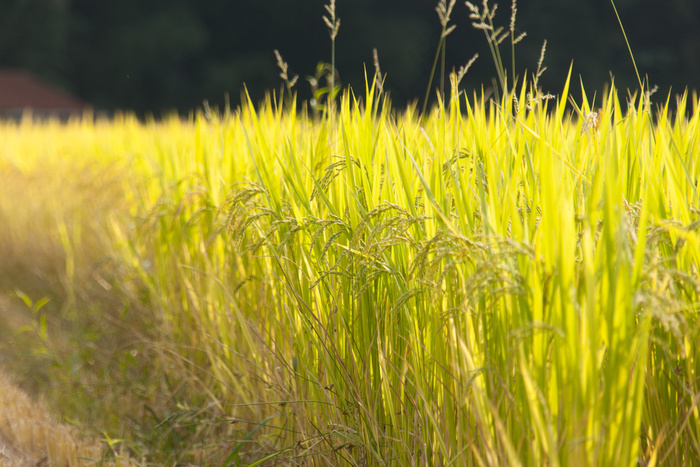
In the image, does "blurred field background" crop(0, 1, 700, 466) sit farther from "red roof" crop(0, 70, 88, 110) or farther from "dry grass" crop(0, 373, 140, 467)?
"red roof" crop(0, 70, 88, 110)

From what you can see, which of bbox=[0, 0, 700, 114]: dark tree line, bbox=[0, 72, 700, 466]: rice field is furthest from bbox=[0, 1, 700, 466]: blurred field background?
bbox=[0, 0, 700, 114]: dark tree line

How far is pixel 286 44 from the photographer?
1812 cm

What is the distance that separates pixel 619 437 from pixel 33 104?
28063mm

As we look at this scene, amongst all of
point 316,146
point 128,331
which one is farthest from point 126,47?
point 316,146

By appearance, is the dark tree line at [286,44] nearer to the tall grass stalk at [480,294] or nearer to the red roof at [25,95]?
the red roof at [25,95]

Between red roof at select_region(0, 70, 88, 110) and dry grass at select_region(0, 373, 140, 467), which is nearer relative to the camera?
dry grass at select_region(0, 373, 140, 467)

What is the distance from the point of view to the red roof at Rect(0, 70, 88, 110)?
24688 millimetres

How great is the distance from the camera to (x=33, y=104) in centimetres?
2495

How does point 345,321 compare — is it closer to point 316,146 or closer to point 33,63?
point 316,146

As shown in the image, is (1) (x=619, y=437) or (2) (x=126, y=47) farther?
(2) (x=126, y=47)

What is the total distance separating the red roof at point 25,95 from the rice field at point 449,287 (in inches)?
986

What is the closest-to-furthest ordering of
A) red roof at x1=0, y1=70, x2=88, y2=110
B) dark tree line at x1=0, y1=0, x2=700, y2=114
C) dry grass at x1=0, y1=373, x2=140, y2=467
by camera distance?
dry grass at x1=0, y1=373, x2=140, y2=467 → dark tree line at x1=0, y1=0, x2=700, y2=114 → red roof at x1=0, y1=70, x2=88, y2=110

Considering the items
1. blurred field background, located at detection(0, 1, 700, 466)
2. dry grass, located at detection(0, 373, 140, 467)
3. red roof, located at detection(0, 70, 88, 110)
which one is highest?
blurred field background, located at detection(0, 1, 700, 466)

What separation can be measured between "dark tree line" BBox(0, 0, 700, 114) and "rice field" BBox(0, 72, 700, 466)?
11672 millimetres
